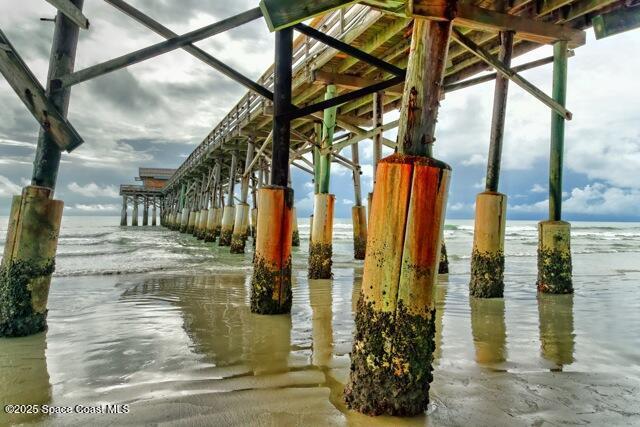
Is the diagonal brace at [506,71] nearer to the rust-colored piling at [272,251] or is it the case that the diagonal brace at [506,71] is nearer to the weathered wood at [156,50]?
the weathered wood at [156,50]

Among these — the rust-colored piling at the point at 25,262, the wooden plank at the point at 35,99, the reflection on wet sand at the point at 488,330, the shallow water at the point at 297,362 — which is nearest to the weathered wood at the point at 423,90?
the shallow water at the point at 297,362

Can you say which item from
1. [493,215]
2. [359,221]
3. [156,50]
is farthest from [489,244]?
[359,221]

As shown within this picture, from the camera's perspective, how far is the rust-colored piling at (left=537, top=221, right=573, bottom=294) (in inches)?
220

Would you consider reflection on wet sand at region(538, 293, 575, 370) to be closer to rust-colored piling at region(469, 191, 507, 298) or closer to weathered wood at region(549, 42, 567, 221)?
rust-colored piling at region(469, 191, 507, 298)

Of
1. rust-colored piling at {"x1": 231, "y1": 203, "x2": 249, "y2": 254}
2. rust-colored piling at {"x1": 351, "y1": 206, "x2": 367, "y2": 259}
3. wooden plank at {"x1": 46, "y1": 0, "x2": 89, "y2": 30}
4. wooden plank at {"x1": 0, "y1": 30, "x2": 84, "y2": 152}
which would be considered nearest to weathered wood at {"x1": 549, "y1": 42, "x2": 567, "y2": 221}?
rust-colored piling at {"x1": 351, "y1": 206, "x2": 367, "y2": 259}

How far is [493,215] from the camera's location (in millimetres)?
5348

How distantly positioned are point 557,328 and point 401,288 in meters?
2.76

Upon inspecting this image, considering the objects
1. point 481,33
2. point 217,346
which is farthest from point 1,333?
point 481,33

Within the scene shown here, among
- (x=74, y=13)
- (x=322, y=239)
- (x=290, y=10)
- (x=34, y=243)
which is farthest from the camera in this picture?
(x=322, y=239)

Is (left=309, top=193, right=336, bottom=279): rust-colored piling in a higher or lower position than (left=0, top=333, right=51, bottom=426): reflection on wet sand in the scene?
higher

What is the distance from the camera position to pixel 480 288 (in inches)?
215

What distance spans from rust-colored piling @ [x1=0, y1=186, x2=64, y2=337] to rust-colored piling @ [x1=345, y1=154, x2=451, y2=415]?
315 centimetres

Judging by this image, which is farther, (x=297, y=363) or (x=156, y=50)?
(x=156, y=50)

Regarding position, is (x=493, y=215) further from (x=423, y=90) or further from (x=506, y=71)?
(x=423, y=90)
